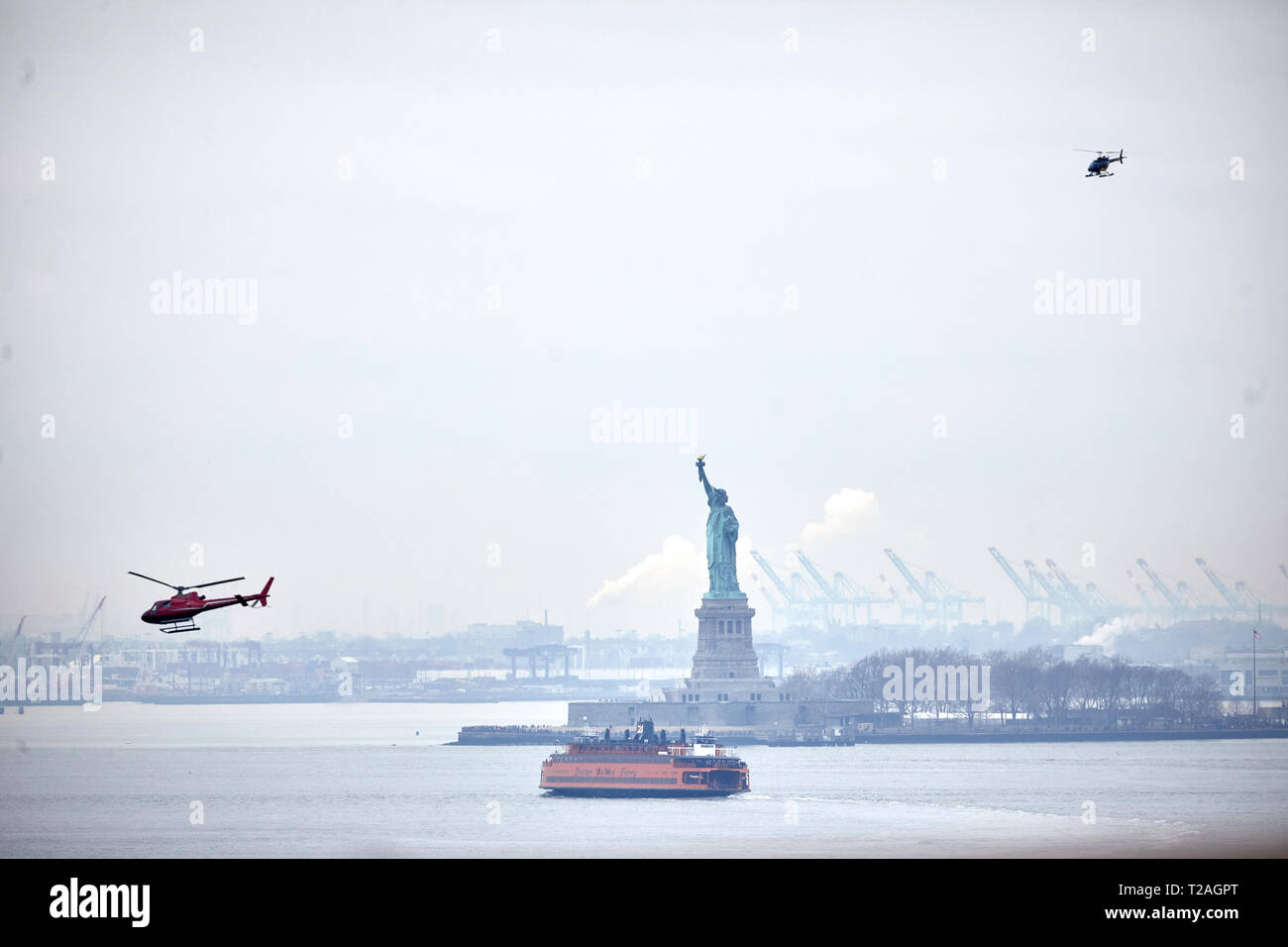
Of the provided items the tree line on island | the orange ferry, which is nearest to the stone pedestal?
the tree line on island

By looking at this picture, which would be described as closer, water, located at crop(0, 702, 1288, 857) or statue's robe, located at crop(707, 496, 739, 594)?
water, located at crop(0, 702, 1288, 857)

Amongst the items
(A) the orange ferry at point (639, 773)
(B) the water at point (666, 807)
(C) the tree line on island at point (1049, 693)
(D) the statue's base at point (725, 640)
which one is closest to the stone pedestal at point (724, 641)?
(D) the statue's base at point (725, 640)

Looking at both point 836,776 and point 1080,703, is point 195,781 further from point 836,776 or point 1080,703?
point 1080,703

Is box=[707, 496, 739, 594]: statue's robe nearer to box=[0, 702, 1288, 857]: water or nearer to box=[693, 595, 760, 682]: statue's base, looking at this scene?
box=[693, 595, 760, 682]: statue's base

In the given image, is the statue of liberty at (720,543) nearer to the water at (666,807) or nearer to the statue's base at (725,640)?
the statue's base at (725,640)

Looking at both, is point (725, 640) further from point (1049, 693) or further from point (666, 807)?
point (666, 807)

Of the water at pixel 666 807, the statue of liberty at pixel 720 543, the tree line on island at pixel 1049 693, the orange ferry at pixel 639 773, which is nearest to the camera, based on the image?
the water at pixel 666 807
